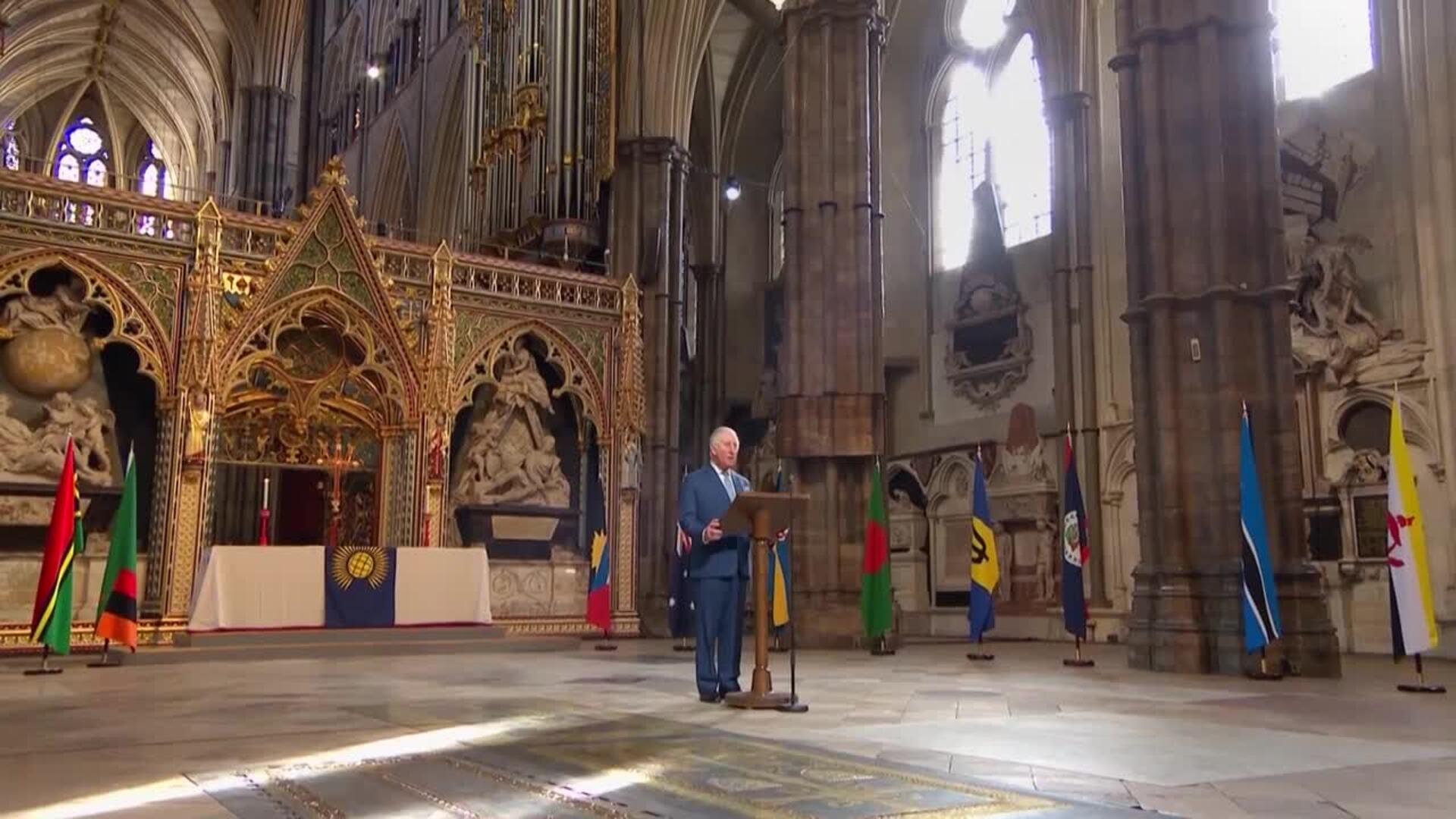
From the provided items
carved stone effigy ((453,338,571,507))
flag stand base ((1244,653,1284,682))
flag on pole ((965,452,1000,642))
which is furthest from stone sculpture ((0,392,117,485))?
flag stand base ((1244,653,1284,682))

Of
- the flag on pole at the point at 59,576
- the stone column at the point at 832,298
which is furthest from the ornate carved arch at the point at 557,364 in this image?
the flag on pole at the point at 59,576

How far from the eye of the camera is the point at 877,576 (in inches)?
510

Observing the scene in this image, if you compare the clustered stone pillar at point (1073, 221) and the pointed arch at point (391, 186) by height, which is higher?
Answer: the pointed arch at point (391, 186)

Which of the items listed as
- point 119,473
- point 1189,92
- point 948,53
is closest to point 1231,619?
point 1189,92

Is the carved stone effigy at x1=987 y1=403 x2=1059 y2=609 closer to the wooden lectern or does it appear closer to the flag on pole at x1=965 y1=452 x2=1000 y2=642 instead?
the flag on pole at x1=965 y1=452 x2=1000 y2=642

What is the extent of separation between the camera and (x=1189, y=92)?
10516 millimetres

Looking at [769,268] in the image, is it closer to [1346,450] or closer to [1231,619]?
[1346,450]

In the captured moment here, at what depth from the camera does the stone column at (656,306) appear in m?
18.5

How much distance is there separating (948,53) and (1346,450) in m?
11.0

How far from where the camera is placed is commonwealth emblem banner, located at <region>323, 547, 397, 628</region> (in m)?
12.7

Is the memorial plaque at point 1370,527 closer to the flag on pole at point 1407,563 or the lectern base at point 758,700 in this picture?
the flag on pole at point 1407,563

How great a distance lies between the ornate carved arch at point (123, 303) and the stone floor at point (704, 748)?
16.5 ft

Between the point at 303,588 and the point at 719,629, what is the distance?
7.15 metres

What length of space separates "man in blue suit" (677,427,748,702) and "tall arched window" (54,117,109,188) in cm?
4044
